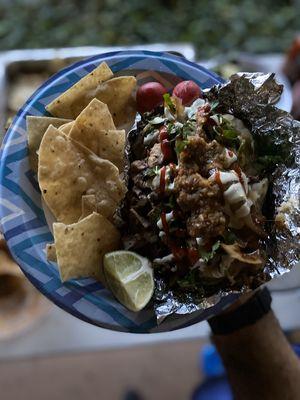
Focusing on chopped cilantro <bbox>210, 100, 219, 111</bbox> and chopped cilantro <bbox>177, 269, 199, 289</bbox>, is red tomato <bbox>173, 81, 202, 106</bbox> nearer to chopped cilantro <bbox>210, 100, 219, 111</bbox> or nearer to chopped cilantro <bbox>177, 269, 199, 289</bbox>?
chopped cilantro <bbox>210, 100, 219, 111</bbox>

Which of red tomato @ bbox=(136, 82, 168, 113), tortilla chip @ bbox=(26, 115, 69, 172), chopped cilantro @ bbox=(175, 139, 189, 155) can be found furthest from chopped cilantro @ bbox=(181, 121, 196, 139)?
tortilla chip @ bbox=(26, 115, 69, 172)

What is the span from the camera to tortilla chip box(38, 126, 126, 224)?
99cm

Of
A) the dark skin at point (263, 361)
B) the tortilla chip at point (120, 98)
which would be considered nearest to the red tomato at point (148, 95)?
the tortilla chip at point (120, 98)

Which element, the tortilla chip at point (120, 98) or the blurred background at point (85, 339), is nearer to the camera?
the tortilla chip at point (120, 98)

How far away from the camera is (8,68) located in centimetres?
159

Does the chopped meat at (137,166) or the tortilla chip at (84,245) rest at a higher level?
the chopped meat at (137,166)

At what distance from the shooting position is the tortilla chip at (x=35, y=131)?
1.02m

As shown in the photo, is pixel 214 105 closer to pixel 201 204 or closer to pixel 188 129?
pixel 188 129

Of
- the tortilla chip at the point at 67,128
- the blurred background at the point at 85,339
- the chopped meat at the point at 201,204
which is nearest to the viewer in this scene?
the chopped meat at the point at 201,204

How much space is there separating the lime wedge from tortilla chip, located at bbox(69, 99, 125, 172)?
0.17m

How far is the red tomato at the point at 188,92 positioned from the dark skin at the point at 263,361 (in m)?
0.36

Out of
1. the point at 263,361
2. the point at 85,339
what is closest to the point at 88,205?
the point at 263,361

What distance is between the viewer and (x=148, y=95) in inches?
43.6

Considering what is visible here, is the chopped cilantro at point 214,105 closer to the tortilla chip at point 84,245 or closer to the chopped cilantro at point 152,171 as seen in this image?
the chopped cilantro at point 152,171
